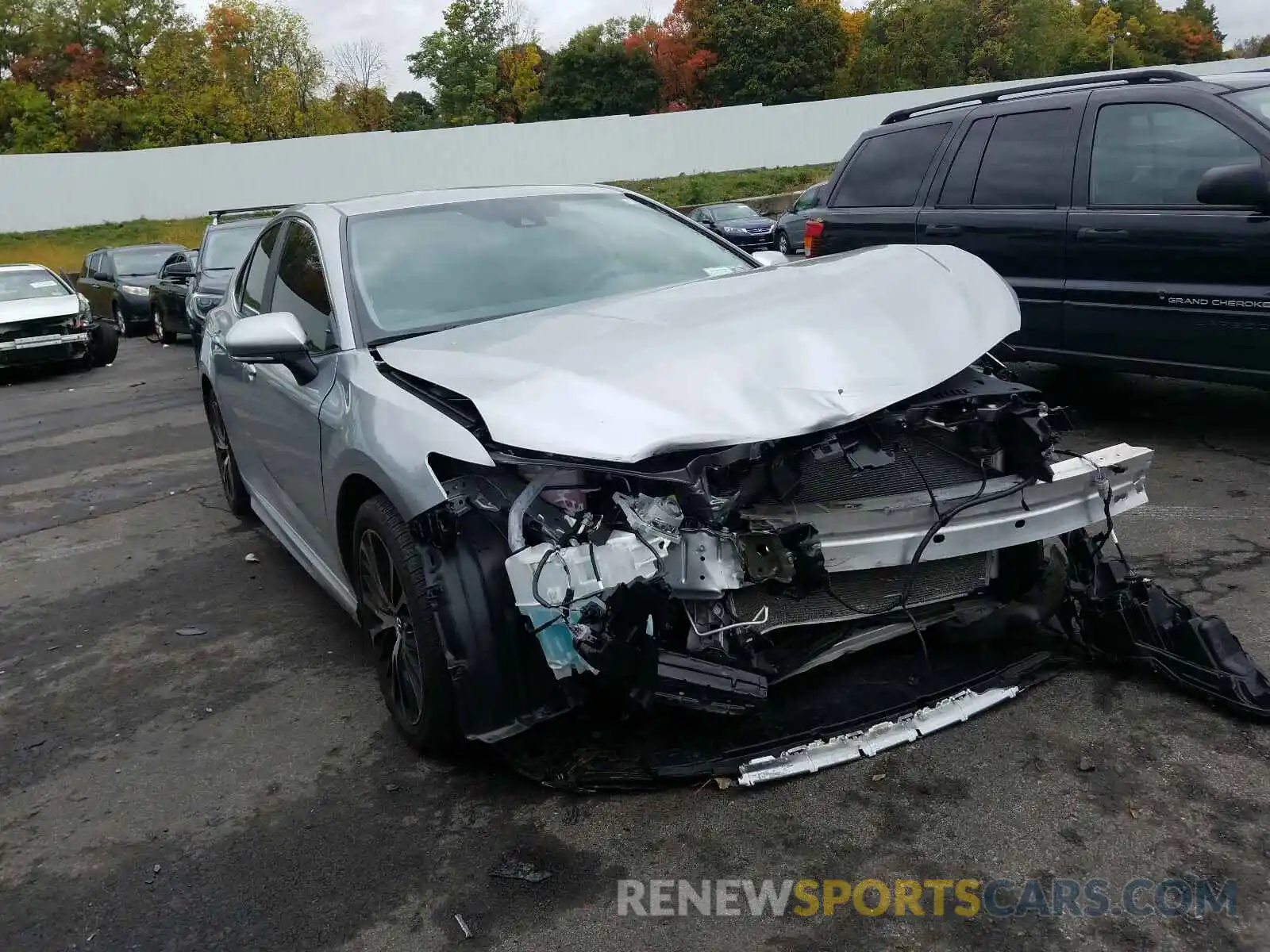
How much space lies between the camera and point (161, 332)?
16297 mm

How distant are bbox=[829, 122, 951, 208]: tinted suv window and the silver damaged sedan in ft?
11.2

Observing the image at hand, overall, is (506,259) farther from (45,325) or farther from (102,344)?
(102,344)

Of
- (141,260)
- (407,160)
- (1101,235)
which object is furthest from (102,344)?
(407,160)

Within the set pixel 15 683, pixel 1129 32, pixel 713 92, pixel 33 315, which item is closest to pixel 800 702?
pixel 15 683

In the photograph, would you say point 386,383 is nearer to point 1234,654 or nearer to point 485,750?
point 485,750

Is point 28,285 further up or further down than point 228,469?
further up

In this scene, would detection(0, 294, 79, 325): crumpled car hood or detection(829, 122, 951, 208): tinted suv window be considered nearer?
detection(829, 122, 951, 208): tinted suv window

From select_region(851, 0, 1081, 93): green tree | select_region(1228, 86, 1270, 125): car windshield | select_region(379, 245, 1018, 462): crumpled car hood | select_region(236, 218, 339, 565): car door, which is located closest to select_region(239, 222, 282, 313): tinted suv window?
select_region(236, 218, 339, 565): car door

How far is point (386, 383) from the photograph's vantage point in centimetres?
330

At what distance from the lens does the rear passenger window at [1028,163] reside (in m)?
6.07

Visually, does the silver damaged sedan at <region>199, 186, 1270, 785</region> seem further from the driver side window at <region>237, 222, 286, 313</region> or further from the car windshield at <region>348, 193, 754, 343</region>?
the driver side window at <region>237, 222, 286, 313</region>

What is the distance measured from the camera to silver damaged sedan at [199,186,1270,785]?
9.15ft

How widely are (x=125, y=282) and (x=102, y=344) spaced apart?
4537 millimetres

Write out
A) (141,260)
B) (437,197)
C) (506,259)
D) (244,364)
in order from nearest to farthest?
1. (506,259)
2. (437,197)
3. (244,364)
4. (141,260)
